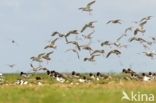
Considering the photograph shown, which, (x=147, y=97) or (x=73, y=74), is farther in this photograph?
(x=73, y=74)

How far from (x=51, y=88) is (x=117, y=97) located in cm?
395

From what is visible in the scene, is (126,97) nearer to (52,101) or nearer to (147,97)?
(147,97)

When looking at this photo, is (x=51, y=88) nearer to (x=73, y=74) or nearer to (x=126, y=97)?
(x=126, y=97)

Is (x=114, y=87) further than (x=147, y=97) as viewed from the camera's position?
Yes

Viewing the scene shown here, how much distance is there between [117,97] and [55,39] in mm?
5850

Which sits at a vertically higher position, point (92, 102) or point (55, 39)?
point (55, 39)

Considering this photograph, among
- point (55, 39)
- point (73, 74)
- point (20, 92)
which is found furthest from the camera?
point (73, 74)

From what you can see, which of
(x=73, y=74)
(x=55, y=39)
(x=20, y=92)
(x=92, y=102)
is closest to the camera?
(x=92, y=102)

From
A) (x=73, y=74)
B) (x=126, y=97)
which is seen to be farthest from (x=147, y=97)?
(x=73, y=74)

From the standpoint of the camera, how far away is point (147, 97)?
29.8m

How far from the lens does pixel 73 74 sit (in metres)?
59.7

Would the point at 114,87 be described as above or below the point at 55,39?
below

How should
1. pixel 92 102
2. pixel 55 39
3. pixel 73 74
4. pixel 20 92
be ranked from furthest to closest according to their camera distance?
1. pixel 73 74
2. pixel 55 39
3. pixel 20 92
4. pixel 92 102

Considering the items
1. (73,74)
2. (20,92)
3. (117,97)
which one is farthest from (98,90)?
(73,74)
